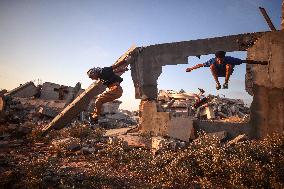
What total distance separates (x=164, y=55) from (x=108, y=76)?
2241 millimetres

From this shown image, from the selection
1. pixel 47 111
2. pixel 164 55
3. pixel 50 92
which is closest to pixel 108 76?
pixel 164 55

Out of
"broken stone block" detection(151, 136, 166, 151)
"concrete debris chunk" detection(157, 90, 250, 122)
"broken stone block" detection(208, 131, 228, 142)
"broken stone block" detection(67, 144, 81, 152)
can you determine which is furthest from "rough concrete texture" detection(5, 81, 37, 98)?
"broken stone block" detection(208, 131, 228, 142)

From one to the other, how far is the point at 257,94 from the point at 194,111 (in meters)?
5.87

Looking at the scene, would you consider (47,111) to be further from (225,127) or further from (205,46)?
(225,127)

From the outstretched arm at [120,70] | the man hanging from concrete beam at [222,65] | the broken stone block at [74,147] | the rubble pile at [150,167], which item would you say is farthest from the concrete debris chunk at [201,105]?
the rubble pile at [150,167]

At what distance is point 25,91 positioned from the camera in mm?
19922

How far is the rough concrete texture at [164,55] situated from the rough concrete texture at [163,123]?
1.65 ft

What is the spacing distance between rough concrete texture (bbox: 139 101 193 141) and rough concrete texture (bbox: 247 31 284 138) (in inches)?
75.3

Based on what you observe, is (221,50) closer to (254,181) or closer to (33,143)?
(254,181)

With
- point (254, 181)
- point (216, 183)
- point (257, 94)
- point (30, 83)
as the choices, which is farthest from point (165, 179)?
point (30, 83)

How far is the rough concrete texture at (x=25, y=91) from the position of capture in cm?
1923

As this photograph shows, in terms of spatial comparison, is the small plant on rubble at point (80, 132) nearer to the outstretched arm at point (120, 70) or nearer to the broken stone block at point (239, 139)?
the outstretched arm at point (120, 70)

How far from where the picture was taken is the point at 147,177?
4.82 metres

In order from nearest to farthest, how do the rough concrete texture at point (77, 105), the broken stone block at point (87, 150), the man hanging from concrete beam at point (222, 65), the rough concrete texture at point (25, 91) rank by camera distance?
the broken stone block at point (87, 150), the man hanging from concrete beam at point (222, 65), the rough concrete texture at point (77, 105), the rough concrete texture at point (25, 91)
